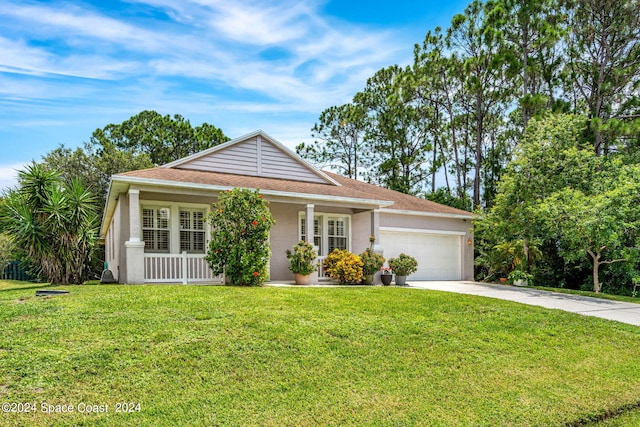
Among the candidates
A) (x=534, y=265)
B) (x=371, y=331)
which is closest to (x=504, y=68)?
(x=534, y=265)

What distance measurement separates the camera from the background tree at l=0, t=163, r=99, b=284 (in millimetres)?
11188

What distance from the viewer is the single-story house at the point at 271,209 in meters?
11.8

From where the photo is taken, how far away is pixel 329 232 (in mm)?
15547

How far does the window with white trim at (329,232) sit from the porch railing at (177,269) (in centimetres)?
376

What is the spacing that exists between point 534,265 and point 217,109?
48.4ft

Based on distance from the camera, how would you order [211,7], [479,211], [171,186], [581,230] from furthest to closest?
[479,211] → [581,230] → [171,186] → [211,7]

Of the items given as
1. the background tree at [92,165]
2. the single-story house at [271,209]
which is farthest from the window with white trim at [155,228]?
the background tree at [92,165]

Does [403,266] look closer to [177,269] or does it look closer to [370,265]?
[370,265]

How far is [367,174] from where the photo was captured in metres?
34.0

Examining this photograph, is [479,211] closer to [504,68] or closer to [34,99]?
[504,68]

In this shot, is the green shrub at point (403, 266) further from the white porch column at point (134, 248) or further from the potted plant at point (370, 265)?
the white porch column at point (134, 248)

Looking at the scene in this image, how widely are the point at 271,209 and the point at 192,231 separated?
2616mm

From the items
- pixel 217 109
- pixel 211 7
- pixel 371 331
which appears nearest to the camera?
pixel 371 331

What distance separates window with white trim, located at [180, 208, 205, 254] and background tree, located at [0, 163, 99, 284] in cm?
264
